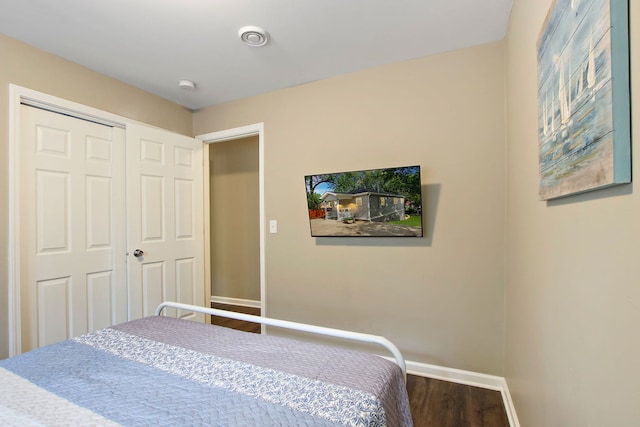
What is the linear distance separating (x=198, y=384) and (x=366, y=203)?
1552mm

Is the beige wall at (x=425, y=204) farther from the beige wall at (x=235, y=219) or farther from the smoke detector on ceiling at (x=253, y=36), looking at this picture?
the beige wall at (x=235, y=219)

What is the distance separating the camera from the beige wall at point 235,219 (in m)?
3.98

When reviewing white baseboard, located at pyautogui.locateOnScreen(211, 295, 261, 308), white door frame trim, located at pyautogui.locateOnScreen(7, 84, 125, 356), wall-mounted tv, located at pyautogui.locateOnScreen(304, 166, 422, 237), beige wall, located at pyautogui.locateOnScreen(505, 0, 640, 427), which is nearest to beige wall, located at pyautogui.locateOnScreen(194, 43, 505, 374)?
wall-mounted tv, located at pyautogui.locateOnScreen(304, 166, 422, 237)

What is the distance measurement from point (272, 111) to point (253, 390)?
2321 mm

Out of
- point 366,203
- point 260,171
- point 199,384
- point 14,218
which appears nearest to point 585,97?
point 199,384

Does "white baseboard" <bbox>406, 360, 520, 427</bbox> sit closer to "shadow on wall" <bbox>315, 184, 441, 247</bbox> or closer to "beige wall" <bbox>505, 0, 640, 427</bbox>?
"beige wall" <bbox>505, 0, 640, 427</bbox>

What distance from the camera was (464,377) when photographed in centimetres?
202

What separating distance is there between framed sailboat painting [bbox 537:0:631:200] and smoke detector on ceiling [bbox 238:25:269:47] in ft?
5.00

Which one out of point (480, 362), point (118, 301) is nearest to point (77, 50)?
point (118, 301)

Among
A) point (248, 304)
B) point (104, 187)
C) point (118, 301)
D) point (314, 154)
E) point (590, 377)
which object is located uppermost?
point (314, 154)

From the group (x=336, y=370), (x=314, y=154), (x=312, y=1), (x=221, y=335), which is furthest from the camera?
(x=314, y=154)

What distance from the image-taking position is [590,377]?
0.71 m

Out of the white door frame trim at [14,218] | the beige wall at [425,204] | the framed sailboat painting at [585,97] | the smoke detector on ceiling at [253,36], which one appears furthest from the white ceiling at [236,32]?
the framed sailboat painting at [585,97]

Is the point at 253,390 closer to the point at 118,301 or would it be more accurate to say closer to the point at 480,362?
the point at 480,362
